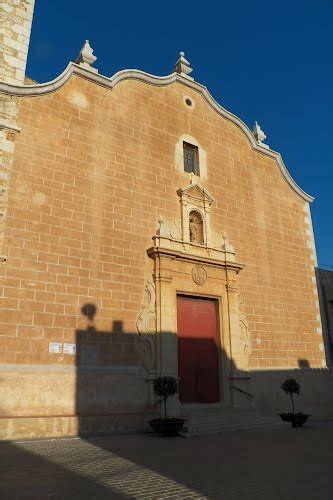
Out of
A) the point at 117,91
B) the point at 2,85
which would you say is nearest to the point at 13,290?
the point at 2,85

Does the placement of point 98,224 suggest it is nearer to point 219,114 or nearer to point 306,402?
point 219,114

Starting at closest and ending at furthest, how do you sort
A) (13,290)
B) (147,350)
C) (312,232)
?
1. (13,290)
2. (147,350)
3. (312,232)

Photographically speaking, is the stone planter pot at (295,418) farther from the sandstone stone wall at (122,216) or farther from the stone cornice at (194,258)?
the stone cornice at (194,258)

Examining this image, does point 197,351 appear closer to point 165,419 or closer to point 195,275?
point 195,275

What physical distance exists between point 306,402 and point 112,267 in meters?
8.18

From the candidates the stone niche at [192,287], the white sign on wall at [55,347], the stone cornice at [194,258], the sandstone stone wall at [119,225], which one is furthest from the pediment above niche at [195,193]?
the white sign on wall at [55,347]

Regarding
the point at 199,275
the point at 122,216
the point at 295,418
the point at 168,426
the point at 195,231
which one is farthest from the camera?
→ the point at 195,231

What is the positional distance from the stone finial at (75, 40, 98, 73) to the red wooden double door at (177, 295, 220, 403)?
7.33m

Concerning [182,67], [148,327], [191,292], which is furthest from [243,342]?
[182,67]

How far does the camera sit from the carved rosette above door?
1136 centimetres

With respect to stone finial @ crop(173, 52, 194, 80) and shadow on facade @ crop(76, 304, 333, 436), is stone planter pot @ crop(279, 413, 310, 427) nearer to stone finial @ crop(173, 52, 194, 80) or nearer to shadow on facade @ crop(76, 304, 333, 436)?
shadow on facade @ crop(76, 304, 333, 436)

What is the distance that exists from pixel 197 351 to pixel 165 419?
2.97 metres

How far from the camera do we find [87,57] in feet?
41.3

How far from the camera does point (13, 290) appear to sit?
9.32m
